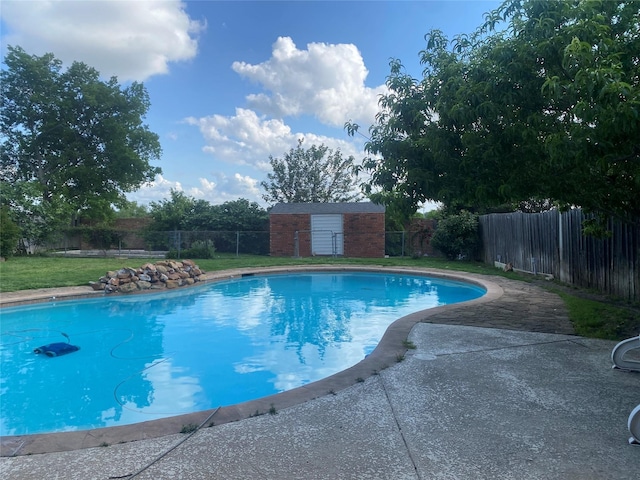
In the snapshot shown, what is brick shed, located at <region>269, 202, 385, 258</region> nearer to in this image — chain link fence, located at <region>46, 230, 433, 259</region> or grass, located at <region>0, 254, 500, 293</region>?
chain link fence, located at <region>46, 230, 433, 259</region>

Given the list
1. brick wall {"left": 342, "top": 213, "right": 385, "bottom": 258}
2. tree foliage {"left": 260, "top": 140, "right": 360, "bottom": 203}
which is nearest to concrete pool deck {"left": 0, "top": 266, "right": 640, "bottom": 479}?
brick wall {"left": 342, "top": 213, "right": 385, "bottom": 258}

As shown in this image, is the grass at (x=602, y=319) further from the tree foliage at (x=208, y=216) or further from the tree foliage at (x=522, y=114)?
the tree foliage at (x=208, y=216)

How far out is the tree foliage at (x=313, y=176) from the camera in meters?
31.1

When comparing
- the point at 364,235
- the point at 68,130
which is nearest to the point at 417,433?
the point at 364,235

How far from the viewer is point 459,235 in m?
16.5

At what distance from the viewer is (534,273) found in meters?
11.6

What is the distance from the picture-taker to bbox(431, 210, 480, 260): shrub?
53.4 ft

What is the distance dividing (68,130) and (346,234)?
1829 cm

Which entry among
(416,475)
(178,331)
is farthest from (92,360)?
(416,475)

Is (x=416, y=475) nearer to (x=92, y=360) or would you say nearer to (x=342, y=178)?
(x=92, y=360)

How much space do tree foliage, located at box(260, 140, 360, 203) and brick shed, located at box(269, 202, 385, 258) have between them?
10.4 m

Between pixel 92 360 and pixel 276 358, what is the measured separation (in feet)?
9.39

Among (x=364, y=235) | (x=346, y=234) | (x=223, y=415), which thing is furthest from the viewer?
(x=346, y=234)

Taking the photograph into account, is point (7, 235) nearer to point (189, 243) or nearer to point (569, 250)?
point (189, 243)
